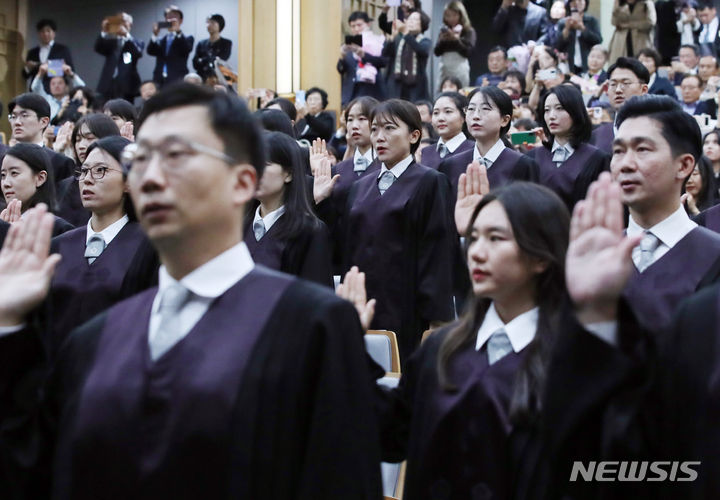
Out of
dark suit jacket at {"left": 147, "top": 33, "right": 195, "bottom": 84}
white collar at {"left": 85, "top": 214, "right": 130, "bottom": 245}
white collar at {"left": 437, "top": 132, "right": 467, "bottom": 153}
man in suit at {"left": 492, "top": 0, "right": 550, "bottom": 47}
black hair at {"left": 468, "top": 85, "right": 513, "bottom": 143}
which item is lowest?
white collar at {"left": 85, "top": 214, "right": 130, "bottom": 245}

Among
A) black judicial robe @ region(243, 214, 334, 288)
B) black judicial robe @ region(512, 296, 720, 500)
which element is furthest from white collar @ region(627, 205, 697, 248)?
black judicial robe @ region(243, 214, 334, 288)

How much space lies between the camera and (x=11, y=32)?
49.1 ft

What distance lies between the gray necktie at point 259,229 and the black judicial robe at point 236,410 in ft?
8.28

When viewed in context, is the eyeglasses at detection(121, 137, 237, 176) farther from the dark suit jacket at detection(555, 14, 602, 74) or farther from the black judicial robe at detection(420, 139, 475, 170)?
the dark suit jacket at detection(555, 14, 602, 74)

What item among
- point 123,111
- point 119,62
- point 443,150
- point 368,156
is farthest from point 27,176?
point 119,62

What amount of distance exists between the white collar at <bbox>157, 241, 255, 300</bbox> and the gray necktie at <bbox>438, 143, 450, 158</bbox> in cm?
529

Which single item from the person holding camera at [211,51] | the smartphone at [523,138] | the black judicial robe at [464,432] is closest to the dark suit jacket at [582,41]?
the smartphone at [523,138]

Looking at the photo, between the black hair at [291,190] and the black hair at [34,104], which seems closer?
the black hair at [291,190]

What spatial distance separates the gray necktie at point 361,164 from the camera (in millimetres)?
6762

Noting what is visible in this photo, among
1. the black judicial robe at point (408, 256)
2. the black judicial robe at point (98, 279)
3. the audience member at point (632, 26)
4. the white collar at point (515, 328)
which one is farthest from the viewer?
the audience member at point (632, 26)

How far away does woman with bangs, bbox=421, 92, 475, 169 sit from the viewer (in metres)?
7.14

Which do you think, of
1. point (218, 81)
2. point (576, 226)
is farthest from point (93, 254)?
point (218, 81)

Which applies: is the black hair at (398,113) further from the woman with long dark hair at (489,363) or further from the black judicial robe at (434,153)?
the woman with long dark hair at (489,363)

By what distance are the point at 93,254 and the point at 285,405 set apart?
7.52ft
